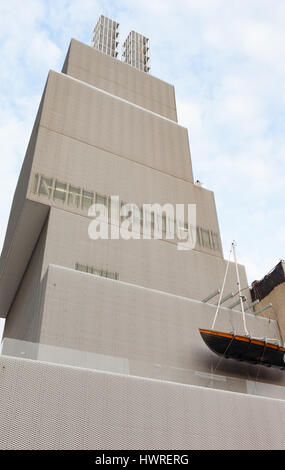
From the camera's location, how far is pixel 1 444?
520 inches

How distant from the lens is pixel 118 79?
43.1 m

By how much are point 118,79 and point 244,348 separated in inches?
1201

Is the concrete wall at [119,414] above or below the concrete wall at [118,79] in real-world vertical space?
below

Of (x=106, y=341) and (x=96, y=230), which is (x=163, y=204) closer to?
(x=96, y=230)

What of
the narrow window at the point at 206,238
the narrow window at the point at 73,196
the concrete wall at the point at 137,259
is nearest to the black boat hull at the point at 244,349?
the concrete wall at the point at 137,259

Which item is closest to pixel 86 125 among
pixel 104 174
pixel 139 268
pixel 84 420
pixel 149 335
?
pixel 104 174

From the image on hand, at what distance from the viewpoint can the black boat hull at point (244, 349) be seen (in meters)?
22.9

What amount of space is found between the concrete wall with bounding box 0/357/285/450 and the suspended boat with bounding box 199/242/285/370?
16.4 feet

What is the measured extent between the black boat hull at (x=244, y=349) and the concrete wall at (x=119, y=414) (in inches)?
196

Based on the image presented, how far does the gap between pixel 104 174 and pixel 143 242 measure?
21.4ft

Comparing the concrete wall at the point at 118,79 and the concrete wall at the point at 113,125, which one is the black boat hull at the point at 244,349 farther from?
the concrete wall at the point at 118,79

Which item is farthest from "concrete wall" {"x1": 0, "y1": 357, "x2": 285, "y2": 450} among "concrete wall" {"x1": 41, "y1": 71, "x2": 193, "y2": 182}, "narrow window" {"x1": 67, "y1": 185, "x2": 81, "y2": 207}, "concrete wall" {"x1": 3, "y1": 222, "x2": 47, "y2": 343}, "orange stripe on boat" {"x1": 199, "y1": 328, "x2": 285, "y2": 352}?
"concrete wall" {"x1": 41, "y1": 71, "x2": 193, "y2": 182}

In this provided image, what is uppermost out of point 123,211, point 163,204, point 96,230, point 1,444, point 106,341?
point 163,204

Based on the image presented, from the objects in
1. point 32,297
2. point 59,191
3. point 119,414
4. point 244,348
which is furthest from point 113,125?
point 119,414
